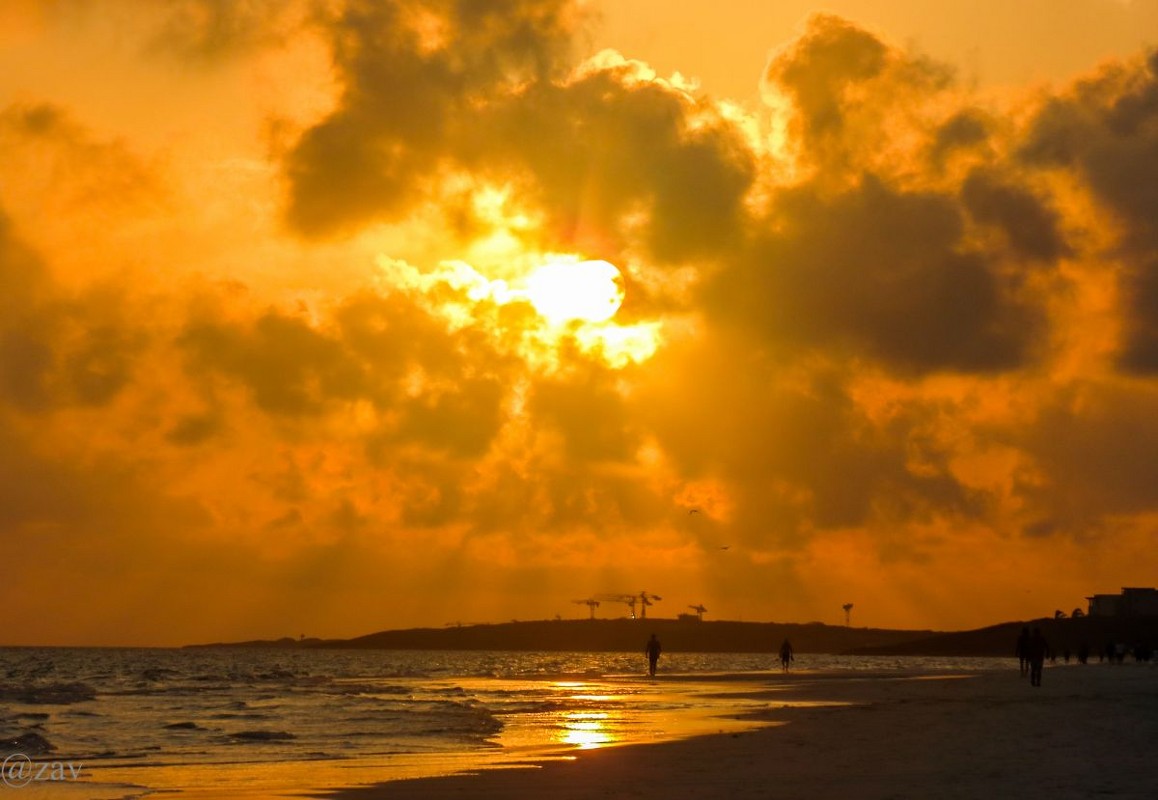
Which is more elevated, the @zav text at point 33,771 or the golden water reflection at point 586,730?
the golden water reflection at point 586,730

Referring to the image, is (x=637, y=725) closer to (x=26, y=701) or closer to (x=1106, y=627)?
(x=26, y=701)

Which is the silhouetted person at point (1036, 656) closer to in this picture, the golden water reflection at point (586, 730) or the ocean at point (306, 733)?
the ocean at point (306, 733)

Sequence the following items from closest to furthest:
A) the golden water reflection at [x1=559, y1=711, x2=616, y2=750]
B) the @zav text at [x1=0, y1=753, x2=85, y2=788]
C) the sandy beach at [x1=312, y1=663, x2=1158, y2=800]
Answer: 1. the sandy beach at [x1=312, y1=663, x2=1158, y2=800]
2. the @zav text at [x1=0, y1=753, x2=85, y2=788]
3. the golden water reflection at [x1=559, y1=711, x2=616, y2=750]

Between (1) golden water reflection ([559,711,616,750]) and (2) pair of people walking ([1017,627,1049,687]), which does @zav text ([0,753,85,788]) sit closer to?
(1) golden water reflection ([559,711,616,750])

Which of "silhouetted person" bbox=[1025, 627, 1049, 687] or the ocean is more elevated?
"silhouetted person" bbox=[1025, 627, 1049, 687]

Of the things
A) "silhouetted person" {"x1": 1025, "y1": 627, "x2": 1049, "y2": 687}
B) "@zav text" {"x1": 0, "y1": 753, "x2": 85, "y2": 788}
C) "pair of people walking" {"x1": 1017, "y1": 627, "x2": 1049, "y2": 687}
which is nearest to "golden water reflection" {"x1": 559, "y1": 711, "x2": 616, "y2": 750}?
"@zav text" {"x1": 0, "y1": 753, "x2": 85, "y2": 788}

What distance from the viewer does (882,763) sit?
24469 mm

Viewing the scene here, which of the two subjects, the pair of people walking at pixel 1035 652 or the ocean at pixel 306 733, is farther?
the pair of people walking at pixel 1035 652

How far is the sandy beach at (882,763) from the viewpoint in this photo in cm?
2080

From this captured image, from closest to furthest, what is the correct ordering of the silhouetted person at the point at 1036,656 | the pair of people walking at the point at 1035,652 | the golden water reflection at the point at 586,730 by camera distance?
the golden water reflection at the point at 586,730 → the silhouetted person at the point at 1036,656 → the pair of people walking at the point at 1035,652

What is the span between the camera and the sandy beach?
68.2 feet

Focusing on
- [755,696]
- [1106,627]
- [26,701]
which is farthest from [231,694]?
[1106,627]

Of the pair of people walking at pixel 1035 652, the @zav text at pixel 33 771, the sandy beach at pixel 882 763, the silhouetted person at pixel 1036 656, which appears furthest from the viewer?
the pair of people walking at pixel 1035 652

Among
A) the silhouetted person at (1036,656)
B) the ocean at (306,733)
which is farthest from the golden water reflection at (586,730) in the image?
the silhouetted person at (1036,656)
